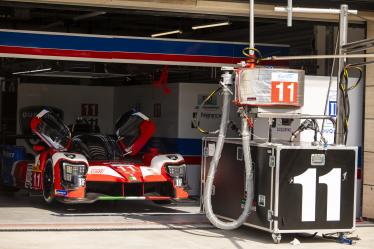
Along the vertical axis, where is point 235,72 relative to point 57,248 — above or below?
above

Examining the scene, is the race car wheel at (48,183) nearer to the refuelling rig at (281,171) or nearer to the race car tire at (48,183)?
the race car tire at (48,183)

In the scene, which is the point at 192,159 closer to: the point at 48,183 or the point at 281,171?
the point at 48,183

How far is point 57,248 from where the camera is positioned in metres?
9.77

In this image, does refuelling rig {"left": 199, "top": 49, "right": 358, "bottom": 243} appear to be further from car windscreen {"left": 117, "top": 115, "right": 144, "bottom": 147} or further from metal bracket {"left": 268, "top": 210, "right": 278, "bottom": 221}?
car windscreen {"left": 117, "top": 115, "right": 144, "bottom": 147}

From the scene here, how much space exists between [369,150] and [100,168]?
4.17 meters

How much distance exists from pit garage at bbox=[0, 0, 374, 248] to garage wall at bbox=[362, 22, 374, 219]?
0.02 m

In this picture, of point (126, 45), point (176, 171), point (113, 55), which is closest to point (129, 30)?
point (126, 45)

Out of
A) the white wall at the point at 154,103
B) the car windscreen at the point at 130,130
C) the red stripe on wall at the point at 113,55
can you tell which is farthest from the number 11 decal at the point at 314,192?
the white wall at the point at 154,103

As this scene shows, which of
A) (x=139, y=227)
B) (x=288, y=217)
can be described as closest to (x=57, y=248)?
(x=139, y=227)

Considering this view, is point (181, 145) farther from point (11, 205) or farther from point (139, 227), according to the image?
point (139, 227)

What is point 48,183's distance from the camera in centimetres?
1349

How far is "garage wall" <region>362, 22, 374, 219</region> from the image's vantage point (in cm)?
1295

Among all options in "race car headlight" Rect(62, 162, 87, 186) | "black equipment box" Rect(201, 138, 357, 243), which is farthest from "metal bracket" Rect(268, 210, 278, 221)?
"race car headlight" Rect(62, 162, 87, 186)

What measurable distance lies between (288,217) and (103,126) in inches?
411
